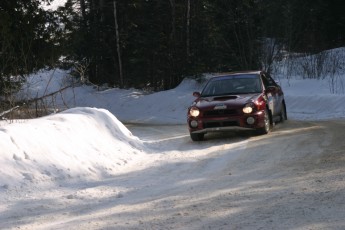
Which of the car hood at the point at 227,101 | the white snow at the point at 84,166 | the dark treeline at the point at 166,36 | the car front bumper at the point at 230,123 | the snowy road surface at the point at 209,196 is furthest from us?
the dark treeline at the point at 166,36

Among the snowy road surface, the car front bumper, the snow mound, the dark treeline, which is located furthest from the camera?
the dark treeline

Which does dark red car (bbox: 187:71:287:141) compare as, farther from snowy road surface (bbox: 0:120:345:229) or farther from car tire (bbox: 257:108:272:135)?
snowy road surface (bbox: 0:120:345:229)

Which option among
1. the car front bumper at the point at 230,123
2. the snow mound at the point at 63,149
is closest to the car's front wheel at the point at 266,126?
the car front bumper at the point at 230,123

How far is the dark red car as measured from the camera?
1157 centimetres

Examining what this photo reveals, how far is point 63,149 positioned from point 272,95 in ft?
21.9

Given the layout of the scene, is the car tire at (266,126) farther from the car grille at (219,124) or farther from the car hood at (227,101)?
the car grille at (219,124)

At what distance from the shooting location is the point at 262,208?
18.6 feet

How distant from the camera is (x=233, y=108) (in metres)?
11.6

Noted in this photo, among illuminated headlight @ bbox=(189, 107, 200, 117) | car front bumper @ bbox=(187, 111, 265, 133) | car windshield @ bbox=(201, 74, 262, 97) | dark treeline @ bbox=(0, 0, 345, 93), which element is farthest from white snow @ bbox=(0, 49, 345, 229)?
dark treeline @ bbox=(0, 0, 345, 93)

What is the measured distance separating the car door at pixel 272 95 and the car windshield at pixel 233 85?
0.96ft

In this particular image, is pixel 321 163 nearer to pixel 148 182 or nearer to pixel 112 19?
pixel 148 182

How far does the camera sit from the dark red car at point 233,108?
38.0 feet

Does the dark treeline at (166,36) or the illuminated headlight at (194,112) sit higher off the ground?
the dark treeline at (166,36)

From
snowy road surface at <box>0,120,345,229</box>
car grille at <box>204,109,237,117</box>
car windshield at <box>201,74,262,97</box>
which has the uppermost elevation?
car windshield at <box>201,74,262,97</box>
